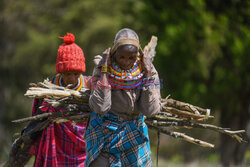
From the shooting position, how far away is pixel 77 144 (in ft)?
17.5

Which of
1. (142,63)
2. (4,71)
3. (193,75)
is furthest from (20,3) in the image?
(142,63)

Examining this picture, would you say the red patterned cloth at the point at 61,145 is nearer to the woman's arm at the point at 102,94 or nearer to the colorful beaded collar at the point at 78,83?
the colorful beaded collar at the point at 78,83

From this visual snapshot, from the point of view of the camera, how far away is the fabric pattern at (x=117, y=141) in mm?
4129

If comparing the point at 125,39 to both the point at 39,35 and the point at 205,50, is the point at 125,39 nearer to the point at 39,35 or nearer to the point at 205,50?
the point at 205,50

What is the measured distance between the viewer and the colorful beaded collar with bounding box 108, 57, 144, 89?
4074mm

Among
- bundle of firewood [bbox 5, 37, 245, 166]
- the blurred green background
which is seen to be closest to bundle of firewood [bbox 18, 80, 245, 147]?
bundle of firewood [bbox 5, 37, 245, 166]

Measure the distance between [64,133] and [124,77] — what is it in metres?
1.58

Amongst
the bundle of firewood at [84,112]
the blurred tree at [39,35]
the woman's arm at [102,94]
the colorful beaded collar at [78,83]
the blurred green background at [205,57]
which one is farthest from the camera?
the blurred tree at [39,35]

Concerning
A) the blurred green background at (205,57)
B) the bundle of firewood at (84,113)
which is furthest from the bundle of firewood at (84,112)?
the blurred green background at (205,57)

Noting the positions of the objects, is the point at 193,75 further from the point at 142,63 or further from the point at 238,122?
the point at 142,63

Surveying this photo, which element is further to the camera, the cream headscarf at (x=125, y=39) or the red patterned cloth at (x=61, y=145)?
the red patterned cloth at (x=61, y=145)

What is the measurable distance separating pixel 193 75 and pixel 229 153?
318cm

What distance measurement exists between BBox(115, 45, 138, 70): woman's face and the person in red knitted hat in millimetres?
1211

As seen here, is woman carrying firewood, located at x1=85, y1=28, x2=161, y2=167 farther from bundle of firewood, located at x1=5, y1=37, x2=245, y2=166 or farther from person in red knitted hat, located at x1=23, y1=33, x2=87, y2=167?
person in red knitted hat, located at x1=23, y1=33, x2=87, y2=167
